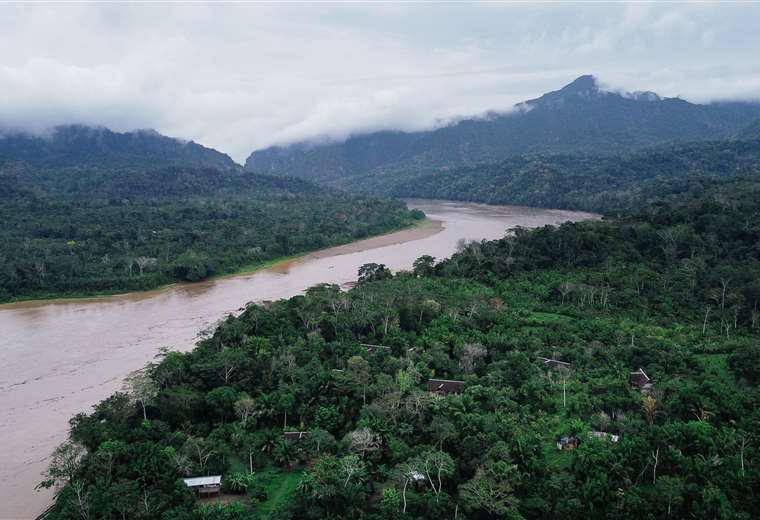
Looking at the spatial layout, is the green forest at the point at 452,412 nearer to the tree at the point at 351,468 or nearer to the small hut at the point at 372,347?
the tree at the point at 351,468

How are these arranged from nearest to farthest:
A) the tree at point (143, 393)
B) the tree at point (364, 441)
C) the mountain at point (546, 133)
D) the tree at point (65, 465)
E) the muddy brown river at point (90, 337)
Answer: the tree at point (65, 465), the tree at point (364, 441), the tree at point (143, 393), the muddy brown river at point (90, 337), the mountain at point (546, 133)

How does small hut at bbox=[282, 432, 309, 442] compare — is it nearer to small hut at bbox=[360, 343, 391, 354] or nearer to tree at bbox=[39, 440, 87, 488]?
tree at bbox=[39, 440, 87, 488]

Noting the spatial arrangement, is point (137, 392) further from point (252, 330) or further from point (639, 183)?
point (639, 183)

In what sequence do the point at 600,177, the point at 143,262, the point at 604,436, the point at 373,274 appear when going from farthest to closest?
the point at 600,177 → the point at 143,262 → the point at 373,274 → the point at 604,436

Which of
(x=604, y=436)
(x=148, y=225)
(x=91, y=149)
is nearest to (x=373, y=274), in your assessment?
(x=604, y=436)

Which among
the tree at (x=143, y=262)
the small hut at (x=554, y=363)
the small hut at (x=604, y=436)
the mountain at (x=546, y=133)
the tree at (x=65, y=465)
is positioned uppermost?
the mountain at (x=546, y=133)

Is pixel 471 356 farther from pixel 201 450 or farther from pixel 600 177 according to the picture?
pixel 600 177

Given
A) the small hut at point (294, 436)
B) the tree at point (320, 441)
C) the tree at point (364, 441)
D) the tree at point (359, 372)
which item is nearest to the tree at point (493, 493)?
the tree at point (364, 441)

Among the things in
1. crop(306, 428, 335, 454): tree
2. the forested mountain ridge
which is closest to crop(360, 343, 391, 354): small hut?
crop(306, 428, 335, 454): tree
